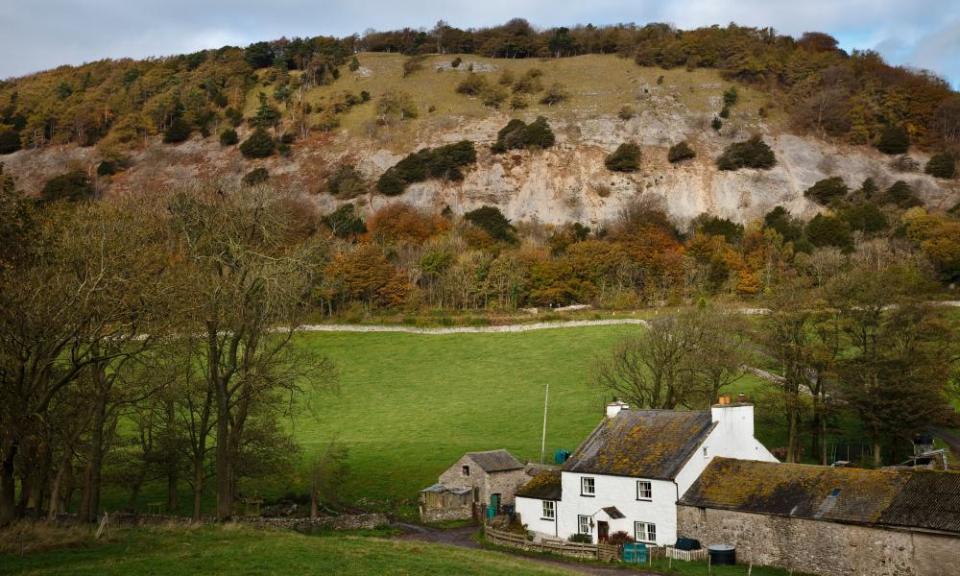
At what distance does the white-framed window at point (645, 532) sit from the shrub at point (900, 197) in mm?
100983

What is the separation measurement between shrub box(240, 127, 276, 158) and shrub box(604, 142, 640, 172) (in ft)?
201

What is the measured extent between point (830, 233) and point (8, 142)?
15009cm

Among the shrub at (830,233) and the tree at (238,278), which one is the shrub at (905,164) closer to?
the shrub at (830,233)

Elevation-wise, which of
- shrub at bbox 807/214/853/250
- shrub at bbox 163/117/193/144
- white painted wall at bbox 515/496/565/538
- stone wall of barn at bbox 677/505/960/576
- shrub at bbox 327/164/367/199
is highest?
shrub at bbox 163/117/193/144

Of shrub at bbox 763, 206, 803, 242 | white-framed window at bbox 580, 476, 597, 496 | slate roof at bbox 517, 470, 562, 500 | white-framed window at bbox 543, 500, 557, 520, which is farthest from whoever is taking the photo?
shrub at bbox 763, 206, 803, 242

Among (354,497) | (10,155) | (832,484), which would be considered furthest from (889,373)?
(10,155)

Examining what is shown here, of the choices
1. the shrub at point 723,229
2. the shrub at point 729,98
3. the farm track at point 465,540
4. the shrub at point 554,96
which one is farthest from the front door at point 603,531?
the shrub at point 729,98

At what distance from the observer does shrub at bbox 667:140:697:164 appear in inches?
5399

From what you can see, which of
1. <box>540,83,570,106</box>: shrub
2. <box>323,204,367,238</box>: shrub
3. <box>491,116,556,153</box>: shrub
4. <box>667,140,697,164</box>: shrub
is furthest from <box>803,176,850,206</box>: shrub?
<box>323,204,367,238</box>: shrub

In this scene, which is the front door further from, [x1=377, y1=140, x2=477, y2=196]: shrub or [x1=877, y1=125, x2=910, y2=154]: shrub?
[x1=877, y1=125, x2=910, y2=154]: shrub

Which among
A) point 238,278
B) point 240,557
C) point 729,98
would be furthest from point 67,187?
point 240,557

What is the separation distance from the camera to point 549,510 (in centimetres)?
3634

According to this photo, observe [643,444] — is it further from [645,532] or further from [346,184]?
[346,184]

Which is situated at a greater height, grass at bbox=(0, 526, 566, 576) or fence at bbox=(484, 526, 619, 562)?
grass at bbox=(0, 526, 566, 576)
